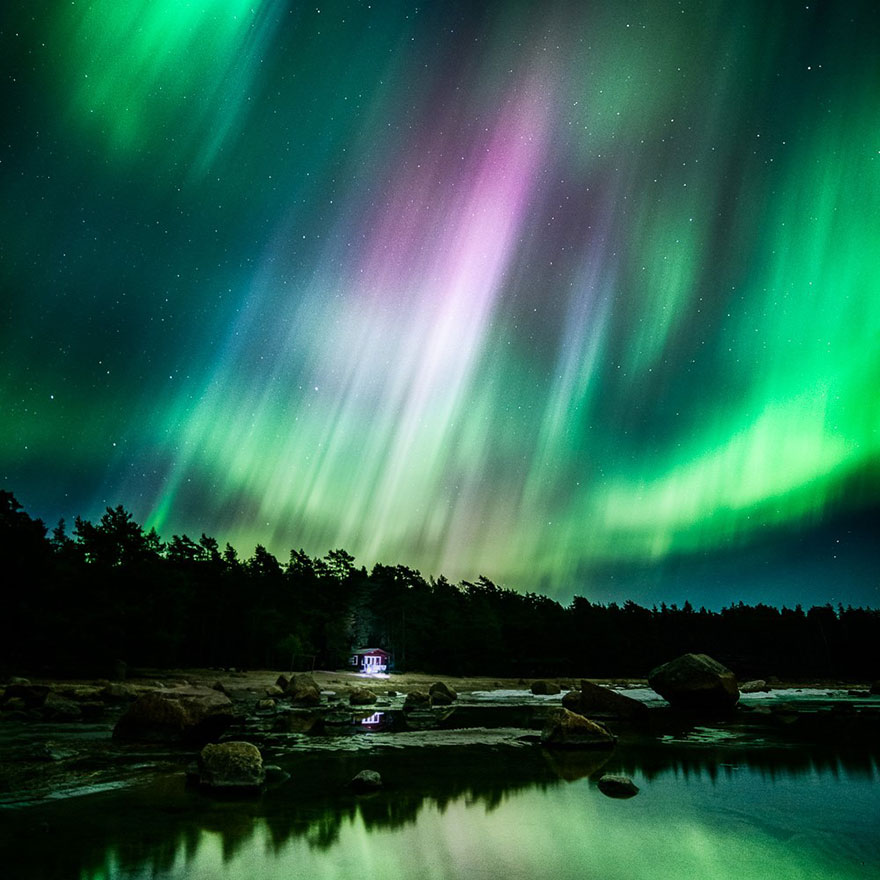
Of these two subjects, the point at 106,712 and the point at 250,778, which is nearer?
the point at 250,778

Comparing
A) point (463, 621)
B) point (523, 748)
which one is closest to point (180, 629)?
point (463, 621)

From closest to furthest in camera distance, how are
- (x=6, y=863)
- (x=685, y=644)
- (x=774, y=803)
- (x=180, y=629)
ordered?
(x=6, y=863), (x=774, y=803), (x=180, y=629), (x=685, y=644)

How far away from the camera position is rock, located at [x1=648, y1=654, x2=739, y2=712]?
124 feet

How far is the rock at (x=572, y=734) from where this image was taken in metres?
19.7

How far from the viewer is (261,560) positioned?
116 metres

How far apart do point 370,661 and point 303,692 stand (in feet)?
171

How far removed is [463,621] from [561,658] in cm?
2229

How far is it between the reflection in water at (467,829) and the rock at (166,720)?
7.17 meters

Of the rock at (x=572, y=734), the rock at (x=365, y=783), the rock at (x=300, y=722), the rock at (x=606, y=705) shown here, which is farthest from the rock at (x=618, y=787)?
the rock at (x=606, y=705)

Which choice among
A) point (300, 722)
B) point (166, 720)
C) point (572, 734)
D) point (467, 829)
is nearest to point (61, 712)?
point (300, 722)

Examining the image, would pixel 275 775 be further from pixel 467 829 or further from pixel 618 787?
pixel 618 787

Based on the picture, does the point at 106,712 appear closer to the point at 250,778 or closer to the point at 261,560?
the point at 250,778

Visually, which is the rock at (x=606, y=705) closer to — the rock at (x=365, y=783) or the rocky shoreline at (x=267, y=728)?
the rocky shoreline at (x=267, y=728)

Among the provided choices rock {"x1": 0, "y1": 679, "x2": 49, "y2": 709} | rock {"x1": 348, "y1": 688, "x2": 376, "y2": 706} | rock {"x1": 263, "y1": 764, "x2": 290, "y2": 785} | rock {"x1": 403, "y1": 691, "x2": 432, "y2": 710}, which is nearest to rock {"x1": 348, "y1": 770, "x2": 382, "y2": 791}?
rock {"x1": 263, "y1": 764, "x2": 290, "y2": 785}
